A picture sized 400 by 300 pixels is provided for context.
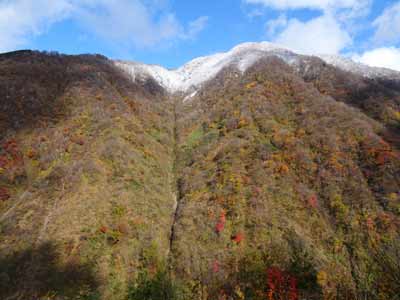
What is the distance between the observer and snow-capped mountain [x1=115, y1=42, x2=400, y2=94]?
60.6 m

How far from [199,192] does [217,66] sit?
190ft

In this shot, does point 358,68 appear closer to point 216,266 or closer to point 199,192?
point 199,192

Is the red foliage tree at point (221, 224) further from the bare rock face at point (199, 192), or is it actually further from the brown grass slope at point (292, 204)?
the bare rock face at point (199, 192)

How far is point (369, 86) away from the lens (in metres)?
46.6

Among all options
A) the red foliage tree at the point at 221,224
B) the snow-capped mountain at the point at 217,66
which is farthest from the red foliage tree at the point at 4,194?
the snow-capped mountain at the point at 217,66

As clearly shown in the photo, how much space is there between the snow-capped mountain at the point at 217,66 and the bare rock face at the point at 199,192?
40.8 feet

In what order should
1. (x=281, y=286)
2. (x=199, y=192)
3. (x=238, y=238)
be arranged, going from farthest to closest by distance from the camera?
(x=199, y=192) < (x=238, y=238) < (x=281, y=286)

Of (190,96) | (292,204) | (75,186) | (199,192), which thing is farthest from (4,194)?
(190,96)

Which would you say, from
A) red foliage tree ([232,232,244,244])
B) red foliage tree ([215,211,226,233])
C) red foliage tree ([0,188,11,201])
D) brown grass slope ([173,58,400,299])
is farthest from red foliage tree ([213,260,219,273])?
red foliage tree ([0,188,11,201])

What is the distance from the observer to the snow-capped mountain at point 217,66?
60.6 metres

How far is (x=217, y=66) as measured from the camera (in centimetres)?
7594

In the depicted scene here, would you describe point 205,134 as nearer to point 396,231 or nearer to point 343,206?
point 343,206

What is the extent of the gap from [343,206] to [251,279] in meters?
13.7

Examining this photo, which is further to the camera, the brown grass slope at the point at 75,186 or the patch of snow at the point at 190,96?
the patch of snow at the point at 190,96
